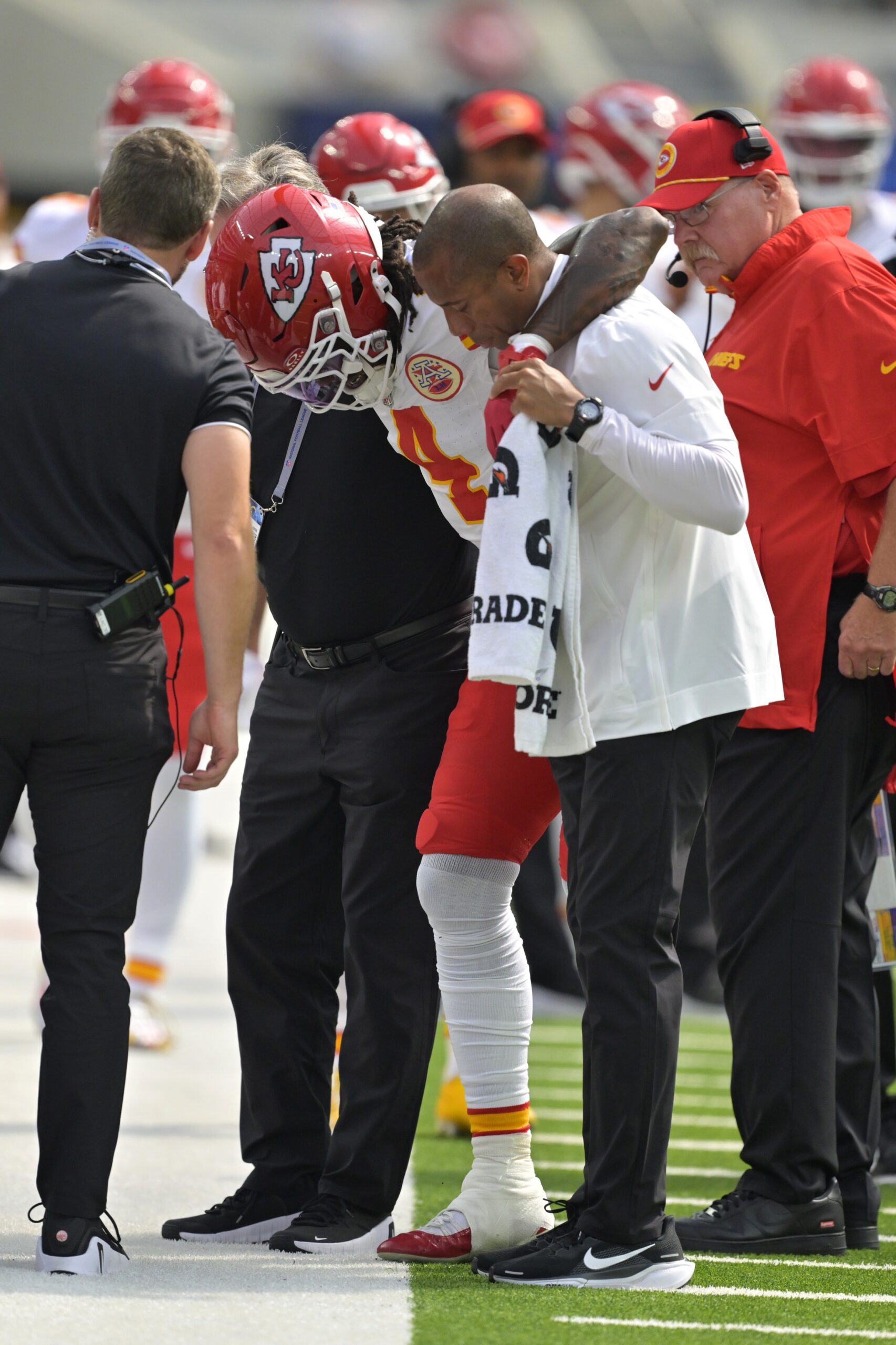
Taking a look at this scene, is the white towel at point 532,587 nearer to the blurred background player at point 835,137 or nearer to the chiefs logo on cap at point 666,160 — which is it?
the chiefs logo on cap at point 666,160

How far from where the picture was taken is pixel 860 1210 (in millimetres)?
4230

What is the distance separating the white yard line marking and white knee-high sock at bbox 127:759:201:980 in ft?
10.7

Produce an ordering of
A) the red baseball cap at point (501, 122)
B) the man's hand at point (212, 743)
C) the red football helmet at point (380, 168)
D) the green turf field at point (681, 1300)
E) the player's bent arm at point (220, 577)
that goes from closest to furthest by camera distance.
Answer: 1. the green turf field at point (681, 1300)
2. the player's bent arm at point (220, 577)
3. the man's hand at point (212, 743)
4. the red football helmet at point (380, 168)
5. the red baseball cap at point (501, 122)

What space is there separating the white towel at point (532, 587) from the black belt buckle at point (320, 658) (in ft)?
2.46

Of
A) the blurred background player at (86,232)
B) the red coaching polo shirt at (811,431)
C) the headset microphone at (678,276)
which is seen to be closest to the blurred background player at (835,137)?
the headset microphone at (678,276)

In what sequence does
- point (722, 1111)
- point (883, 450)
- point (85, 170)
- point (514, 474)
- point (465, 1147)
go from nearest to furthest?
point (514, 474) → point (883, 450) → point (465, 1147) → point (722, 1111) → point (85, 170)

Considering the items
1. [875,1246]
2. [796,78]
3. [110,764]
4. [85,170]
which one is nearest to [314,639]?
[110,764]

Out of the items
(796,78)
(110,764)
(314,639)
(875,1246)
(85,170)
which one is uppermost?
(85,170)

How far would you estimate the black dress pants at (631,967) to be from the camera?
3.48 metres

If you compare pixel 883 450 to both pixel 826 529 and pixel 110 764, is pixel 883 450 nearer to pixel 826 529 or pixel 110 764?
pixel 826 529

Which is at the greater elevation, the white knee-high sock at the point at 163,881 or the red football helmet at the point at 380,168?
the red football helmet at the point at 380,168

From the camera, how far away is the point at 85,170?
24.4 meters

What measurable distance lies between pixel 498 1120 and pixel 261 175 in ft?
→ 6.50

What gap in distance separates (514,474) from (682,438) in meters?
0.30
